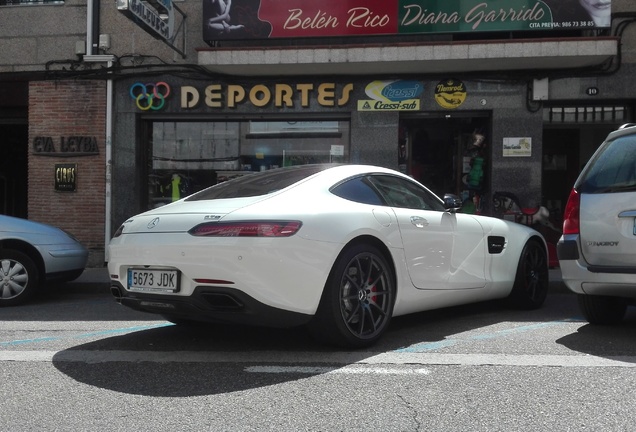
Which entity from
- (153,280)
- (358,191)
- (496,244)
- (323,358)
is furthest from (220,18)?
(323,358)

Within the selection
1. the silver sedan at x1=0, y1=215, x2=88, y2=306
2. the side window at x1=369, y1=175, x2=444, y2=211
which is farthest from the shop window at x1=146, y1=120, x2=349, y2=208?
the side window at x1=369, y1=175, x2=444, y2=211

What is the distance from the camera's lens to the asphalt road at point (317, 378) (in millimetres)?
3094

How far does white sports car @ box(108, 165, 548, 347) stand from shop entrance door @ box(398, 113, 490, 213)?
244 inches

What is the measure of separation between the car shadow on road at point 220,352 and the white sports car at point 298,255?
0.21 meters

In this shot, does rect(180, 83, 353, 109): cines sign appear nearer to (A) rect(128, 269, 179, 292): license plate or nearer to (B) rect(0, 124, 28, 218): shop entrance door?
(B) rect(0, 124, 28, 218): shop entrance door

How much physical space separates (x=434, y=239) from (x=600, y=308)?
Answer: 1567 millimetres

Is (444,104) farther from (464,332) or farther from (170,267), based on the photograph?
(170,267)

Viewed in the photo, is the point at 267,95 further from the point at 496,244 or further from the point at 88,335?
the point at 88,335

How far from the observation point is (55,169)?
11.9 metres

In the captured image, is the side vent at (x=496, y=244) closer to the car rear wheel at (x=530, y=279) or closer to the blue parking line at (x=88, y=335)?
the car rear wheel at (x=530, y=279)

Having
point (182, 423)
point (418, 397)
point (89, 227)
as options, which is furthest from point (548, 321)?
point (89, 227)

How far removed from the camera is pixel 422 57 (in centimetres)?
1020

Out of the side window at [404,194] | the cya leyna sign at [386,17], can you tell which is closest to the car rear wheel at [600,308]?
the side window at [404,194]

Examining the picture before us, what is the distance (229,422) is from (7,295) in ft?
17.8
